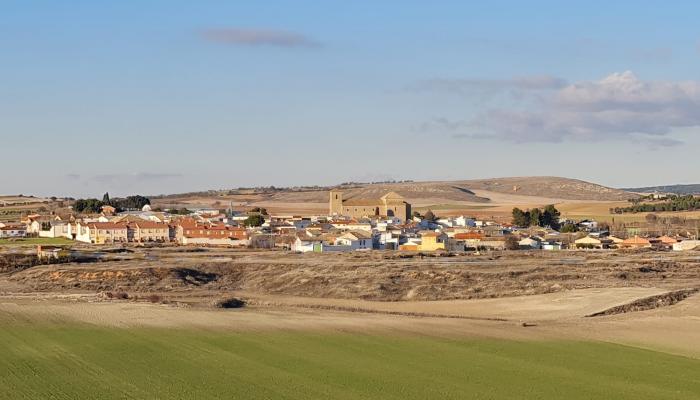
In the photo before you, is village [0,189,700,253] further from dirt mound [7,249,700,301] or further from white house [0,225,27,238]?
dirt mound [7,249,700,301]

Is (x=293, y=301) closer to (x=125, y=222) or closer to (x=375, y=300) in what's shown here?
(x=375, y=300)

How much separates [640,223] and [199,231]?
59167 mm

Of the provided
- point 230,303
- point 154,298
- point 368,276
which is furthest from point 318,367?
point 368,276

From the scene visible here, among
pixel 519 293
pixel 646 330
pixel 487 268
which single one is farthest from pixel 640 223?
pixel 646 330

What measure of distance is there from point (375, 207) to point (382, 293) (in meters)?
90.0

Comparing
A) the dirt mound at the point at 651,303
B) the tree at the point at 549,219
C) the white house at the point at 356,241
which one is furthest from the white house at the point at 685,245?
the dirt mound at the point at 651,303

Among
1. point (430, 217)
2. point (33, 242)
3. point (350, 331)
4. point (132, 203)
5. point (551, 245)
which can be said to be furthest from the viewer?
point (132, 203)

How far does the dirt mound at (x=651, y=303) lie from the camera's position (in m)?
43.8

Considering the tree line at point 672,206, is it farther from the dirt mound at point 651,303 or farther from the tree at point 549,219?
the dirt mound at point 651,303

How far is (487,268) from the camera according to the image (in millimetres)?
65438

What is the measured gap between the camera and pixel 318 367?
95.7ft

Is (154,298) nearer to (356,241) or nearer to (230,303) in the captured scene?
(230,303)

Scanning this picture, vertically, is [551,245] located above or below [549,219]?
below

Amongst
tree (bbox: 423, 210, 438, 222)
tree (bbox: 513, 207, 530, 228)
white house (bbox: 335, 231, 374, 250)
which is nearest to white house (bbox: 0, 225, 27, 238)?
white house (bbox: 335, 231, 374, 250)
